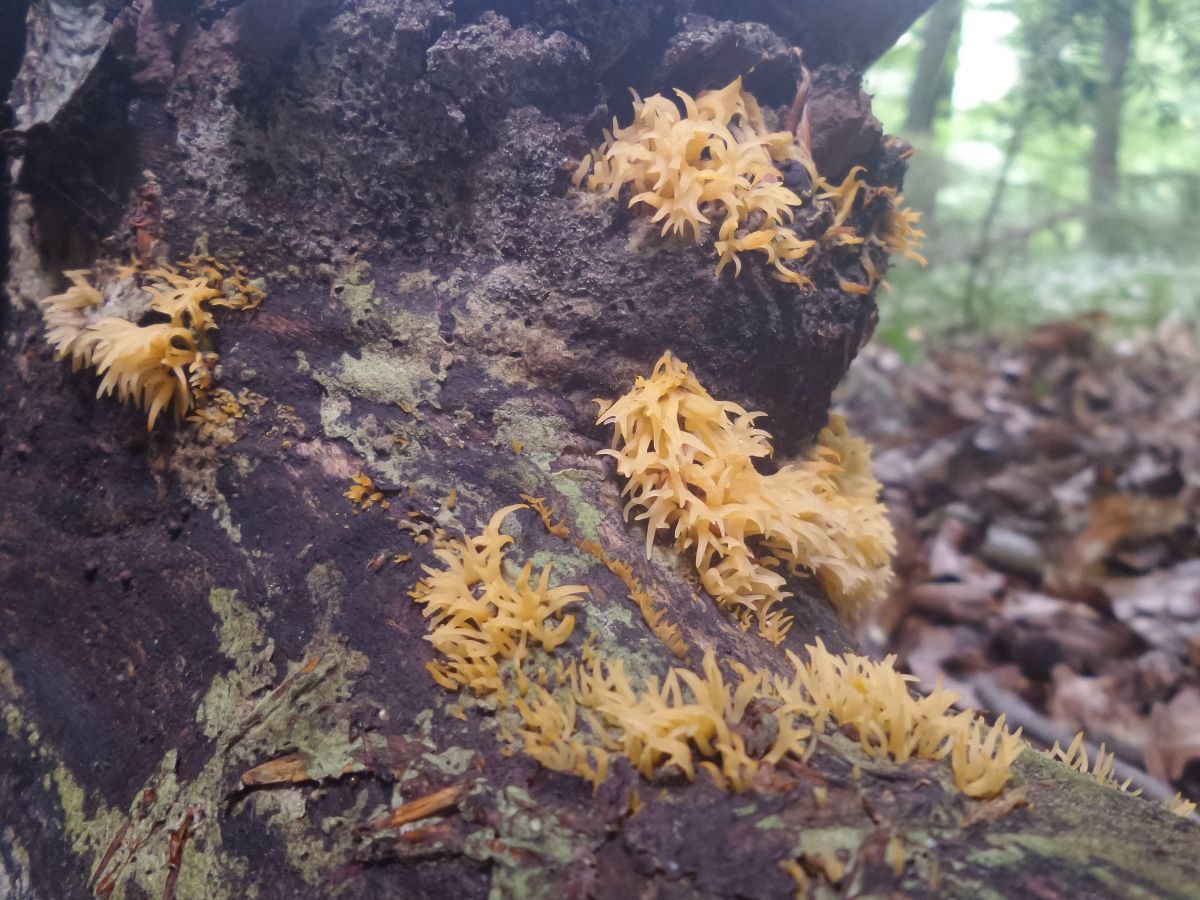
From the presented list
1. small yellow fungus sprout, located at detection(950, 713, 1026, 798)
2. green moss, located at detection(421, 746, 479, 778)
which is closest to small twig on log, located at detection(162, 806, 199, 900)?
green moss, located at detection(421, 746, 479, 778)

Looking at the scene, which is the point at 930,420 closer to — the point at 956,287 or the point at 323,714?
the point at 956,287

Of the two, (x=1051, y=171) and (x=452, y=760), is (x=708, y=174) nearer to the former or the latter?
(x=452, y=760)

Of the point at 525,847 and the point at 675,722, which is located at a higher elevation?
the point at 675,722

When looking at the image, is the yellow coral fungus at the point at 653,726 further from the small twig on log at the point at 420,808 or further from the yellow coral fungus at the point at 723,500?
the yellow coral fungus at the point at 723,500

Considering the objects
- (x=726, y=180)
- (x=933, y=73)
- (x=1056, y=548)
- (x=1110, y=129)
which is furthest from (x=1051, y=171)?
(x=726, y=180)

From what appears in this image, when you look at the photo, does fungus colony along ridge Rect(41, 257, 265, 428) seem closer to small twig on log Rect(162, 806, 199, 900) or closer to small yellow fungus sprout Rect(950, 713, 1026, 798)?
small twig on log Rect(162, 806, 199, 900)

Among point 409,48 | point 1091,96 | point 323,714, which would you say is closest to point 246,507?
point 323,714
